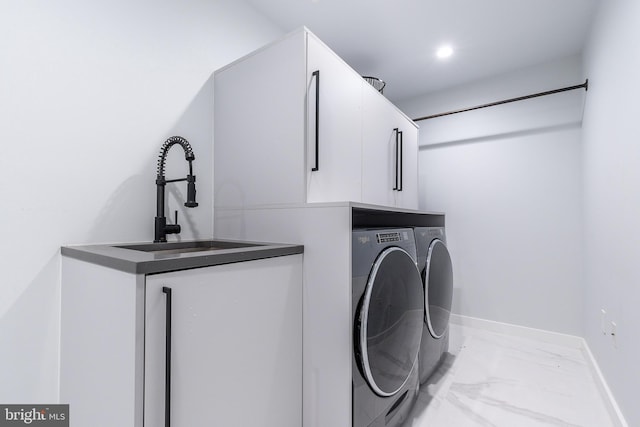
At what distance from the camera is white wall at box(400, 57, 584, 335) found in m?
2.66

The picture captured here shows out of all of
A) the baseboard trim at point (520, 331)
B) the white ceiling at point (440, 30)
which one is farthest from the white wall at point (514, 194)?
the white ceiling at point (440, 30)

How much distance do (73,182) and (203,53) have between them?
0.98 metres

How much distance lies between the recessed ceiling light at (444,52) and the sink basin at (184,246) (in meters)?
2.22

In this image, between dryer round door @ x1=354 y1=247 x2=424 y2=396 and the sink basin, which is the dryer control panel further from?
the sink basin

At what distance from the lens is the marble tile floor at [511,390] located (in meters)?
1.64

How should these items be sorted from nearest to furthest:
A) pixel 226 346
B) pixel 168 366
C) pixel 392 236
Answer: pixel 168 366 → pixel 226 346 → pixel 392 236

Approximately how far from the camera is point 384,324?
135 centimetres

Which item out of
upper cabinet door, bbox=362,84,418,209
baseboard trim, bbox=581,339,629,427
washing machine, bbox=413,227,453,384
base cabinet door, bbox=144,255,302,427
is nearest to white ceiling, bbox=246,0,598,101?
upper cabinet door, bbox=362,84,418,209

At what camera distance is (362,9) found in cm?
203

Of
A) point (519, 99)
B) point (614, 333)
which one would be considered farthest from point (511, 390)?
Answer: point (519, 99)

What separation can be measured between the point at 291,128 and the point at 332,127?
29 cm

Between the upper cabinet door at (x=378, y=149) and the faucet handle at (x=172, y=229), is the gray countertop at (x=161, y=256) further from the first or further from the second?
the upper cabinet door at (x=378, y=149)

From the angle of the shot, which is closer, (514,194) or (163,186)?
(163,186)

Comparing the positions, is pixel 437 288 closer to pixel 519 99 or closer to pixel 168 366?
pixel 168 366
